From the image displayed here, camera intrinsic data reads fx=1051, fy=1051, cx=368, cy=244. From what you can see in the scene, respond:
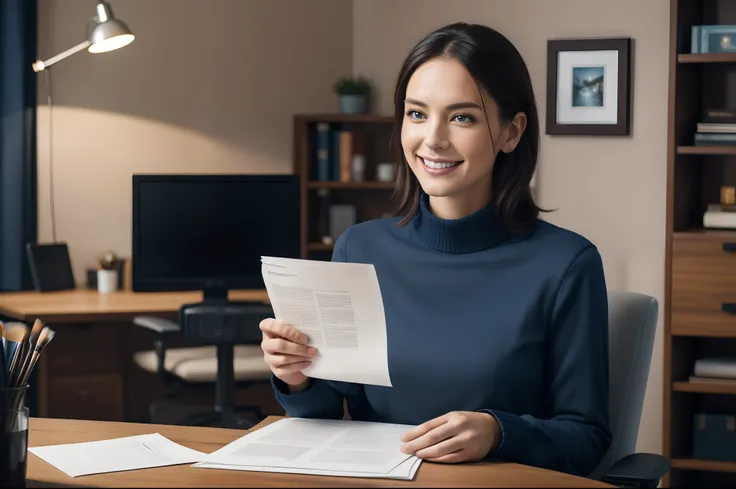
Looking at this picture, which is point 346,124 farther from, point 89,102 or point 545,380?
point 545,380

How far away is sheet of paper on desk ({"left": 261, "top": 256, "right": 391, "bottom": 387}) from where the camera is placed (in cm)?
160

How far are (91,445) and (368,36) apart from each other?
11.8 ft

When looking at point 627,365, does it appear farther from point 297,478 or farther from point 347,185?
point 347,185

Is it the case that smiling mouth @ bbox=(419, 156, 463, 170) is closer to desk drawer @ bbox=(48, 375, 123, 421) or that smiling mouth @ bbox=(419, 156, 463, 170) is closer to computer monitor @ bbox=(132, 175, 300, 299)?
computer monitor @ bbox=(132, 175, 300, 299)

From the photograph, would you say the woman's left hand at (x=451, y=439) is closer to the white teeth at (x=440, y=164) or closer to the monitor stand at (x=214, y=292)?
the white teeth at (x=440, y=164)

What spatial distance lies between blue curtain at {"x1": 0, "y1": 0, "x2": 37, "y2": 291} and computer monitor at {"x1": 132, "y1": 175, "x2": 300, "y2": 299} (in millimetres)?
649

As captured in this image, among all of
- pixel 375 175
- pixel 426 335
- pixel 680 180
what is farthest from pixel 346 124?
pixel 426 335

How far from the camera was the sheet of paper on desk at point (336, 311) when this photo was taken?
1601mm

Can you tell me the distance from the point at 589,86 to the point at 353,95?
1.06 metres

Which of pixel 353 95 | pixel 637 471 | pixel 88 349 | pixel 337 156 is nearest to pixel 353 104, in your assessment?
pixel 353 95

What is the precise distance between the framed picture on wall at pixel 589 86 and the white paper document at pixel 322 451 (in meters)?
2.91

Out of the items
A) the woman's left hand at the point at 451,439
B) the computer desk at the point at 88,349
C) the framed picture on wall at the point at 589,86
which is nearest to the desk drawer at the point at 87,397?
the computer desk at the point at 88,349

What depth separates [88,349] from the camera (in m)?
4.13

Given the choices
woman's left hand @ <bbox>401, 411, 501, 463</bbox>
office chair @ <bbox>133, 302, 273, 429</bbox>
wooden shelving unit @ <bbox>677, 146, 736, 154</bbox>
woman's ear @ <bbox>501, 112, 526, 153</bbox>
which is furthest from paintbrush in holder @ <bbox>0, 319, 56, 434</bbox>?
wooden shelving unit @ <bbox>677, 146, 736, 154</bbox>
